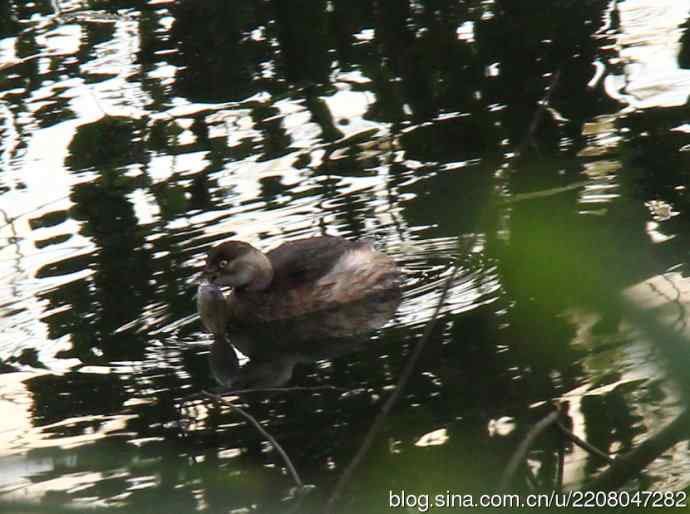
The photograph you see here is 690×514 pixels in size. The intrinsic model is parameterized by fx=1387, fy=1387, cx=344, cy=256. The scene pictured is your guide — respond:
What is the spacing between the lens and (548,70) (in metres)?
10.5

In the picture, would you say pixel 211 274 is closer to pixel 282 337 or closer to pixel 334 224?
pixel 282 337

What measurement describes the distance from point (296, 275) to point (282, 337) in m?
0.45

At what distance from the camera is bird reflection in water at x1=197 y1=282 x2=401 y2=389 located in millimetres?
7012

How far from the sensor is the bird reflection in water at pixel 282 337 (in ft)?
23.0

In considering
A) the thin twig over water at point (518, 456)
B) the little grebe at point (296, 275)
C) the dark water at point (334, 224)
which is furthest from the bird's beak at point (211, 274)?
the thin twig over water at point (518, 456)

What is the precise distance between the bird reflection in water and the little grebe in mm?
64

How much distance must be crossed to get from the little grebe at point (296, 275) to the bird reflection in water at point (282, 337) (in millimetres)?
64

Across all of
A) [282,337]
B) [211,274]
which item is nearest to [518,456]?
[282,337]

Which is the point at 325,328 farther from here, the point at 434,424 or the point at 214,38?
the point at 214,38

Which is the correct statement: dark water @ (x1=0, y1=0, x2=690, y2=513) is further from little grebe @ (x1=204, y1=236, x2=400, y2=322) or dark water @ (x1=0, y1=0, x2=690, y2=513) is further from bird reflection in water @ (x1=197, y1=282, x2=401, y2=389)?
little grebe @ (x1=204, y1=236, x2=400, y2=322)

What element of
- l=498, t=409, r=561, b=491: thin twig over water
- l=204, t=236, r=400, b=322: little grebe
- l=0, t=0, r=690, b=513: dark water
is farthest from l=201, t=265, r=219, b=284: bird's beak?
l=498, t=409, r=561, b=491: thin twig over water

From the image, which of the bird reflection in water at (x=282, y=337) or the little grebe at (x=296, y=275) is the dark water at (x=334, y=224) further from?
the little grebe at (x=296, y=275)

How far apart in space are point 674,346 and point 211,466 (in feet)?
12.7

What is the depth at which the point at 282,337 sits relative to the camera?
771cm
